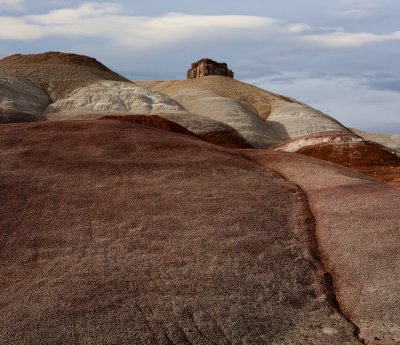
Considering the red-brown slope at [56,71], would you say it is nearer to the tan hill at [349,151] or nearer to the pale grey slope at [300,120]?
the pale grey slope at [300,120]

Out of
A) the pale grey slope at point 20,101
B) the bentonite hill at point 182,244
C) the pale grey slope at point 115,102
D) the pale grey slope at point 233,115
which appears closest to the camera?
the bentonite hill at point 182,244

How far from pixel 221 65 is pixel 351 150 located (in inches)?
2649

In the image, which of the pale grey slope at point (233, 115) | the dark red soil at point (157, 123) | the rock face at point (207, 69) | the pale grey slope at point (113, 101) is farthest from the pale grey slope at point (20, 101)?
the rock face at point (207, 69)

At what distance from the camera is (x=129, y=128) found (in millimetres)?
21000

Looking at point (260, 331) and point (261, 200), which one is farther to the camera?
point (261, 200)

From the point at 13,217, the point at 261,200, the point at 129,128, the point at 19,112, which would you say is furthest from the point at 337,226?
the point at 19,112

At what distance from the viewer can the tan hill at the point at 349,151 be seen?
115 ft

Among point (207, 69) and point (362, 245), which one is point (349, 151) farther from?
point (207, 69)

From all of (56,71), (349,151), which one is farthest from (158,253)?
(56,71)

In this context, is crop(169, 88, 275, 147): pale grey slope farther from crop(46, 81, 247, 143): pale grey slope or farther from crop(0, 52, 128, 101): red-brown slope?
crop(0, 52, 128, 101): red-brown slope

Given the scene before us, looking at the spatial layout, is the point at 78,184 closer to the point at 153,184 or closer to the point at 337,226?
the point at 153,184

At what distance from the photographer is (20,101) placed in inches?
1957

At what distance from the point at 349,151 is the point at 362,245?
79.9ft

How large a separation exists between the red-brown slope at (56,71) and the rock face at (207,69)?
98.2 feet
